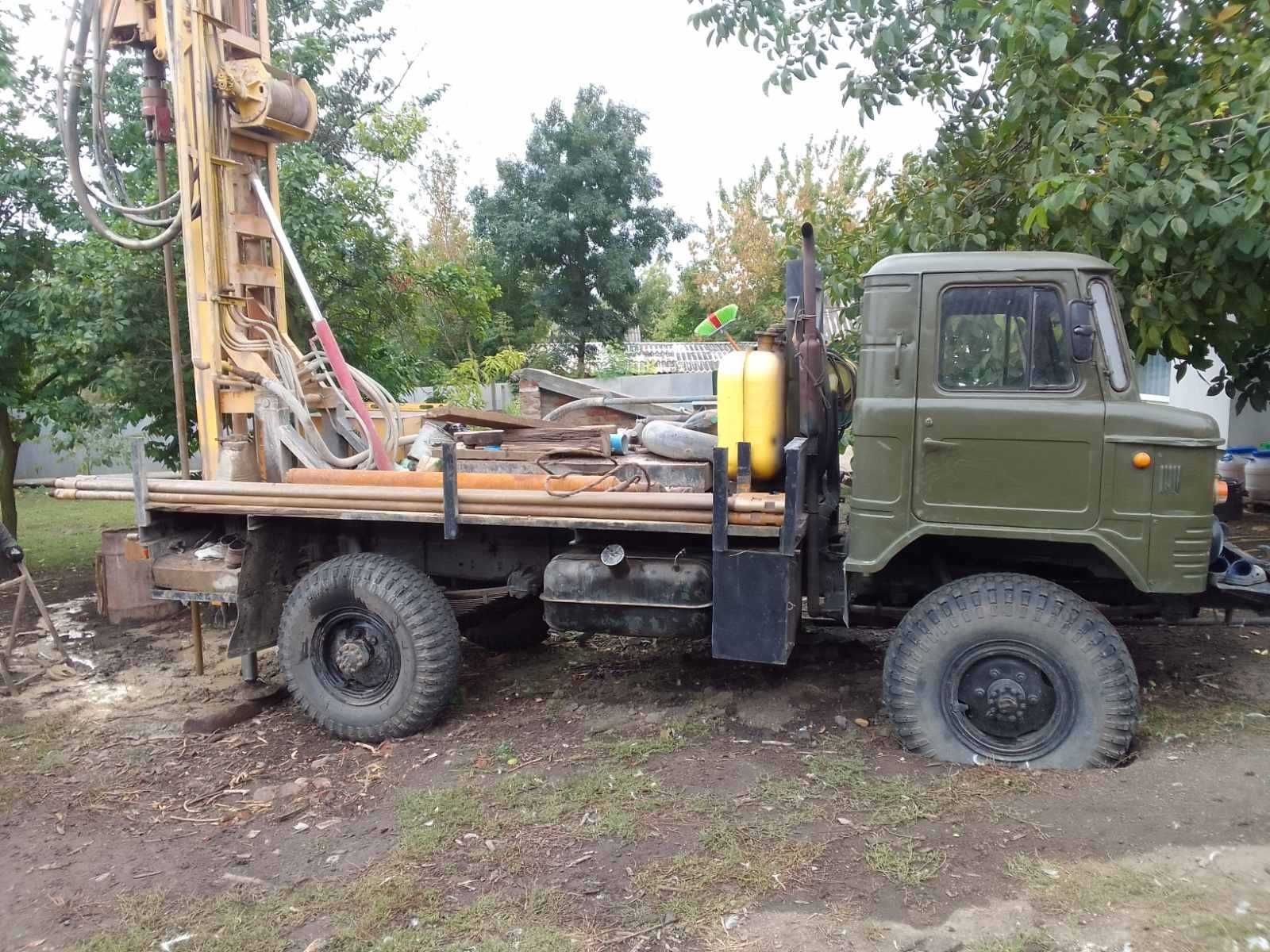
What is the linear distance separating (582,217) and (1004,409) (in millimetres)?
16604

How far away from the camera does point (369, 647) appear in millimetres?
5316

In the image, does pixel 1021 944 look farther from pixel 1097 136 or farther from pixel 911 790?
pixel 1097 136

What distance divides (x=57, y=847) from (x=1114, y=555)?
4.66 m

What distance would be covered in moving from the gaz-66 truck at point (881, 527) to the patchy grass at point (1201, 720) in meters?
0.56

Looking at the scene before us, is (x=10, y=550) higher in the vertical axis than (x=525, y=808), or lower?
higher

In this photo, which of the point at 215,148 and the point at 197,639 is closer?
the point at 215,148

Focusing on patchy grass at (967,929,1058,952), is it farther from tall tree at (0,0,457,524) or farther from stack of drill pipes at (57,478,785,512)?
tall tree at (0,0,457,524)

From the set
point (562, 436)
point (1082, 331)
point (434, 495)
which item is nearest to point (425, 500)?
point (434, 495)

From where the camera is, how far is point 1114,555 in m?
4.32

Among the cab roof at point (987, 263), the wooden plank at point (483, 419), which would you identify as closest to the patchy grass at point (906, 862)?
the cab roof at point (987, 263)

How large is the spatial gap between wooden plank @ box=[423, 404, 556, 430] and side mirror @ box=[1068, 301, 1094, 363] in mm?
2802

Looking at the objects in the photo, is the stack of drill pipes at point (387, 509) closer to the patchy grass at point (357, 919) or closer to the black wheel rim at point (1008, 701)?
A: the black wheel rim at point (1008, 701)

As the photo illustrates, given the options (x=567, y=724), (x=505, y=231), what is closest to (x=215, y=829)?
(x=567, y=724)

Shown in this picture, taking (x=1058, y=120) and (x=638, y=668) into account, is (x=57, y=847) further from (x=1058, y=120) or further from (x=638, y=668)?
(x=1058, y=120)
